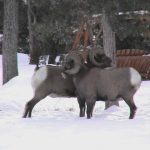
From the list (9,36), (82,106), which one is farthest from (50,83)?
(9,36)

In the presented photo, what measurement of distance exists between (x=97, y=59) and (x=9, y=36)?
9.18m

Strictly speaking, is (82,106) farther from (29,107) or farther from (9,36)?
(9,36)

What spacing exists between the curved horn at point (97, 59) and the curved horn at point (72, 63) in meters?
0.31

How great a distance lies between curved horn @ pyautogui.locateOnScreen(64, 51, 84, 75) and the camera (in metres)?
9.69

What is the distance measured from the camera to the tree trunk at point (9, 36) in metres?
18.5

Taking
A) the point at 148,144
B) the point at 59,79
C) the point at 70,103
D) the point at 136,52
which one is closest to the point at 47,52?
the point at 136,52

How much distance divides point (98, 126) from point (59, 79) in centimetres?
185

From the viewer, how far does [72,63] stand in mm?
9758

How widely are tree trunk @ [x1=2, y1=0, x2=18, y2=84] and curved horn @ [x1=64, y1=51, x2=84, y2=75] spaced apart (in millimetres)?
9132

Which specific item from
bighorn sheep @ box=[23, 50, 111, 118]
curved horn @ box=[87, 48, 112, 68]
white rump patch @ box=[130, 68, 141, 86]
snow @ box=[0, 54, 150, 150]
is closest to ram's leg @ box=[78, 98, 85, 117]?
bighorn sheep @ box=[23, 50, 111, 118]

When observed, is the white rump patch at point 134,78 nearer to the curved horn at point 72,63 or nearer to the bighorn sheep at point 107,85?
the bighorn sheep at point 107,85

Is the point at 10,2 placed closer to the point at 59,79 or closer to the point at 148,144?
the point at 59,79

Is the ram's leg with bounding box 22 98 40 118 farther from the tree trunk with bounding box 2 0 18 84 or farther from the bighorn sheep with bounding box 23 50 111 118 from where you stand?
the tree trunk with bounding box 2 0 18 84

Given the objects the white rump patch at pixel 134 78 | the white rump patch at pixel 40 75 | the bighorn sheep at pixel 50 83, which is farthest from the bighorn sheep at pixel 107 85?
the white rump patch at pixel 40 75
